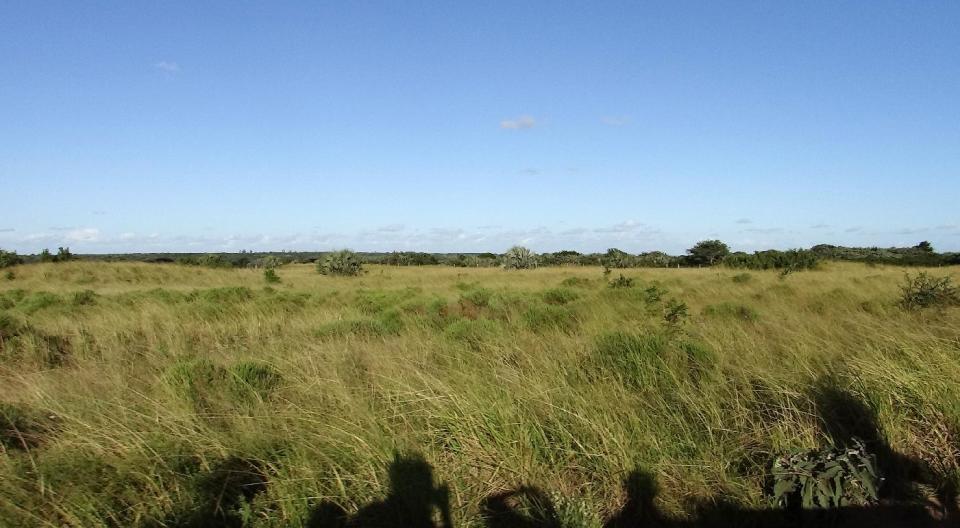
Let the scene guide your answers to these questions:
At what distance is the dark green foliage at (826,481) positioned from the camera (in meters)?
2.97

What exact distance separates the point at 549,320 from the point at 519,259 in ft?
120

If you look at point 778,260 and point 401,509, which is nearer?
point 401,509

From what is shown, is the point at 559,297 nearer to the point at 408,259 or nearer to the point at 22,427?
the point at 22,427

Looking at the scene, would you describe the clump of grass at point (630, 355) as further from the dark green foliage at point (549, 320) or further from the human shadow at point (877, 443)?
the dark green foliage at point (549, 320)

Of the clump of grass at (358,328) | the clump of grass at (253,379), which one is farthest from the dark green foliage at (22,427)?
the clump of grass at (358,328)

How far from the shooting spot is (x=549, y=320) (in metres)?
8.69

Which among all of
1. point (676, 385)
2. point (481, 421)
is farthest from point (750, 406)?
point (481, 421)

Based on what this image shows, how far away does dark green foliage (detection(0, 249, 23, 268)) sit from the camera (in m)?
31.2

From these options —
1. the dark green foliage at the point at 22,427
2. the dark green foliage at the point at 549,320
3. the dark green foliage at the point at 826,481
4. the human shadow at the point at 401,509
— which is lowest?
the human shadow at the point at 401,509

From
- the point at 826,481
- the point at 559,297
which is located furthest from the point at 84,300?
the point at 826,481

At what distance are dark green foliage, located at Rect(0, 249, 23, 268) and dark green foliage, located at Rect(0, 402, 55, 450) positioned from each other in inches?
1423

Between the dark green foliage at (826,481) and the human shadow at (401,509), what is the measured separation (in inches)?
75.8

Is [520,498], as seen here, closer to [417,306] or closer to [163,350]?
[163,350]

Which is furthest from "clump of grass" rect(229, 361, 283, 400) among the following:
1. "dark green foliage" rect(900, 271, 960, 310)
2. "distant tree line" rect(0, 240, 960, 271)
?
"distant tree line" rect(0, 240, 960, 271)
